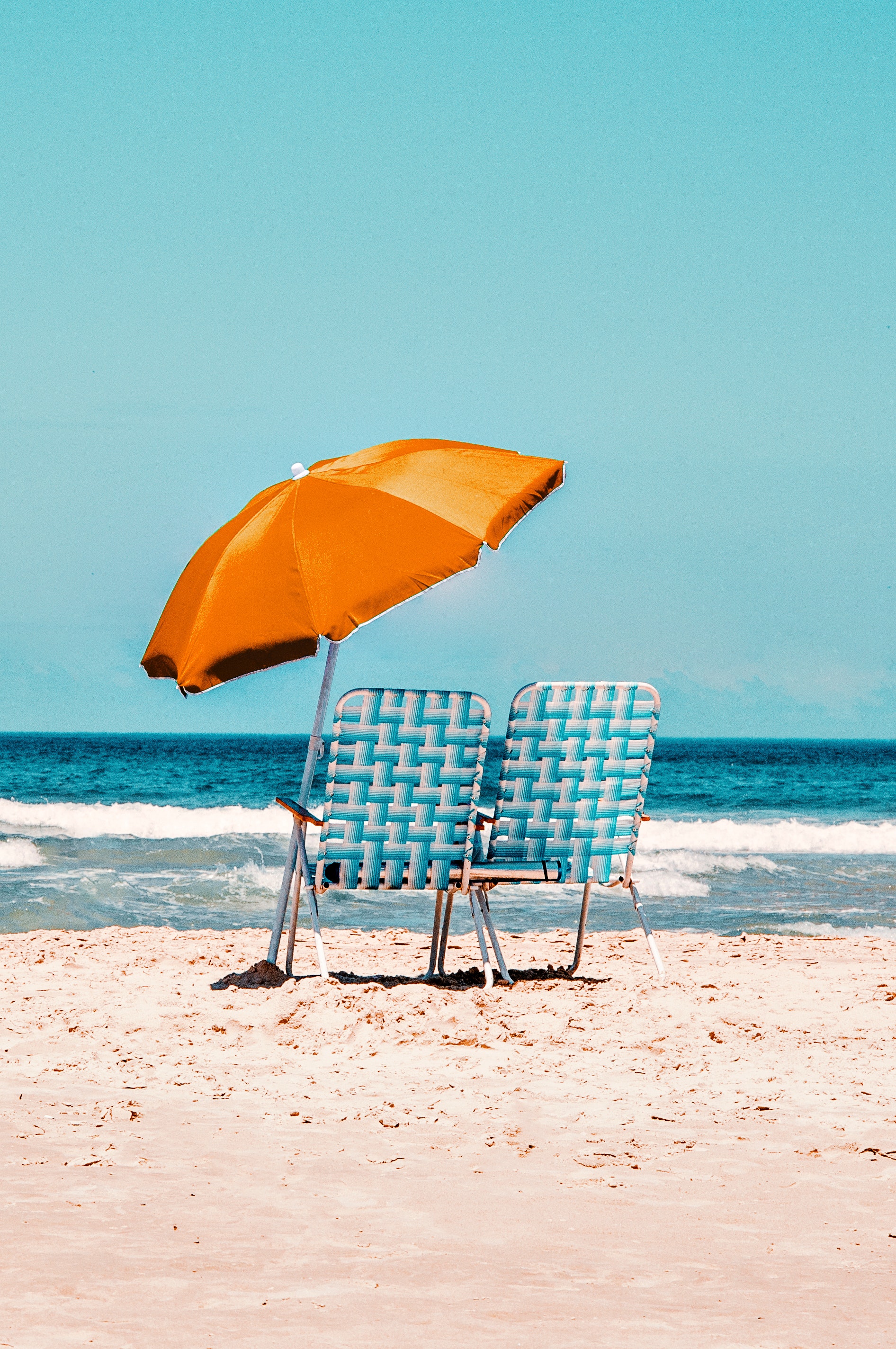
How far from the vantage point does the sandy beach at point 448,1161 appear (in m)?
2.54

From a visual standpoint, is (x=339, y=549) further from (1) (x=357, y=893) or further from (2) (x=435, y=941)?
(1) (x=357, y=893)

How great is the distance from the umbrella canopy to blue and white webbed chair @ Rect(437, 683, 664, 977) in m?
0.79

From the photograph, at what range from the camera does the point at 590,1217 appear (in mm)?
3033

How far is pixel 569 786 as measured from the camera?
5.38m

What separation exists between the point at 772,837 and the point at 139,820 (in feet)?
39.6

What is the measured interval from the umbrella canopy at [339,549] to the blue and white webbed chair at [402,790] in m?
0.43

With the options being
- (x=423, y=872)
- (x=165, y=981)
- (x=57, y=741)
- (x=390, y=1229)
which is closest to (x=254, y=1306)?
(x=390, y=1229)

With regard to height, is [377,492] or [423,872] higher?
[377,492]

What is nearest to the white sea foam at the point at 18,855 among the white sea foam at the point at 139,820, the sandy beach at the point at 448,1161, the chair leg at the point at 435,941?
the white sea foam at the point at 139,820

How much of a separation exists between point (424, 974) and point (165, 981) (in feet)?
4.18

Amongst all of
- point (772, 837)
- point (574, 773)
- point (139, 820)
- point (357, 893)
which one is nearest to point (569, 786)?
point (574, 773)

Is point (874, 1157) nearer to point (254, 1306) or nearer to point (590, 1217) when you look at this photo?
point (590, 1217)

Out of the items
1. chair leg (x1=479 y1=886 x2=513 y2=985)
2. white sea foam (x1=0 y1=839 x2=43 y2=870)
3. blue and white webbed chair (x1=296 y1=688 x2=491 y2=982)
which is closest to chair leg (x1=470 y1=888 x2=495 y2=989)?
chair leg (x1=479 y1=886 x2=513 y2=985)

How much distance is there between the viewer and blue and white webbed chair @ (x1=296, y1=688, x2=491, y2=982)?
5.12 m
